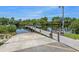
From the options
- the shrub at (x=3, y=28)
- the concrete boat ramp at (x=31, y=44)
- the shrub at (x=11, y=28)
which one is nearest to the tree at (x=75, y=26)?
the concrete boat ramp at (x=31, y=44)

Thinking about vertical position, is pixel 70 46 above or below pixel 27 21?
below

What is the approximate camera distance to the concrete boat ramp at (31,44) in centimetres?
534

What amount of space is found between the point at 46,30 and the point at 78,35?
0.53 metres

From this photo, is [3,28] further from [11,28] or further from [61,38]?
[61,38]

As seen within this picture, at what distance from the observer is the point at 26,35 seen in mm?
5422

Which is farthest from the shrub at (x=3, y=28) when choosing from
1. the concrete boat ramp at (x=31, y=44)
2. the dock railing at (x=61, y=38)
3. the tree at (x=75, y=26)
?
the tree at (x=75, y=26)

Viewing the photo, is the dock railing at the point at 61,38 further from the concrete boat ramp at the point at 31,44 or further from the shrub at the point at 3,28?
the shrub at the point at 3,28

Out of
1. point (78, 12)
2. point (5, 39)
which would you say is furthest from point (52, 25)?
point (5, 39)

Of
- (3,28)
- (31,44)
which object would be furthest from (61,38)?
(3,28)

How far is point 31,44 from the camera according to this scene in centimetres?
539

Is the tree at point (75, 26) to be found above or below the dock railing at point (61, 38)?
above

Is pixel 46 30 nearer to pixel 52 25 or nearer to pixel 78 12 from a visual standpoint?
pixel 52 25
